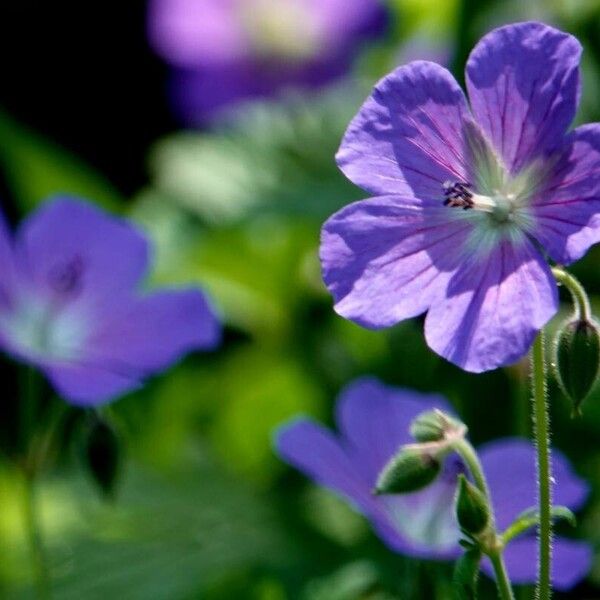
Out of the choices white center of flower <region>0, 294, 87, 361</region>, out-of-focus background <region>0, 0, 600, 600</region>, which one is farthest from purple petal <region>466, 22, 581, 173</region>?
white center of flower <region>0, 294, 87, 361</region>

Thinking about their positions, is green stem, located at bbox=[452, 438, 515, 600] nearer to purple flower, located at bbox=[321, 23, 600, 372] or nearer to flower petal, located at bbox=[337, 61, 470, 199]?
purple flower, located at bbox=[321, 23, 600, 372]

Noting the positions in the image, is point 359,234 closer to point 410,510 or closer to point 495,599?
point 410,510

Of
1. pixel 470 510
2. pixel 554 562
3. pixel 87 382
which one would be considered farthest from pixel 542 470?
pixel 87 382

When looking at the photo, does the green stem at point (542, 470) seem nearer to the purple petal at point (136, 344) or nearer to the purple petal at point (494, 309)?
the purple petal at point (494, 309)

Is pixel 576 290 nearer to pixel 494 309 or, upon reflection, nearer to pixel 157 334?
pixel 494 309

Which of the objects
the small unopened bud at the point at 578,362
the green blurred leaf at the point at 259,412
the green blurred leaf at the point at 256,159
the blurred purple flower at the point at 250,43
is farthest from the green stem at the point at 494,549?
the blurred purple flower at the point at 250,43
